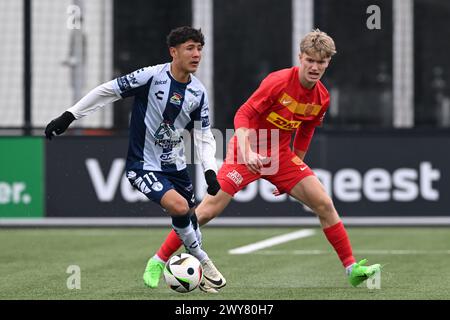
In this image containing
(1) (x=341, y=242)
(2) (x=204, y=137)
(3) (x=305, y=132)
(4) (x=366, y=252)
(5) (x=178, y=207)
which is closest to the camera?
(5) (x=178, y=207)

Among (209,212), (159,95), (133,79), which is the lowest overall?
(209,212)

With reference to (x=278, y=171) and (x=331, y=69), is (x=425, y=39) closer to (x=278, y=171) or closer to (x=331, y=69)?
(x=331, y=69)

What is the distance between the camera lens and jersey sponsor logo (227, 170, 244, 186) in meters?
10.1

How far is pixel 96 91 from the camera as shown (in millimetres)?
9516

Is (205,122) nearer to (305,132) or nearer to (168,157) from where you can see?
(168,157)

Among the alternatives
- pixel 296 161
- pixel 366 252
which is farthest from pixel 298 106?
pixel 366 252

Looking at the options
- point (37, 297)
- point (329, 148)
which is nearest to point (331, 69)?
point (329, 148)

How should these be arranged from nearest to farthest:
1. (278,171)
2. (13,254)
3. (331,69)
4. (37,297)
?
(37,297) → (278,171) → (13,254) → (331,69)

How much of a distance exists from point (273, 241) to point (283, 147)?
15.9 feet

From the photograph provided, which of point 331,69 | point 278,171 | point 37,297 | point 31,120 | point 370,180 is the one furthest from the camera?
point 331,69

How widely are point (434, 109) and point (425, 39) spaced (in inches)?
46.1

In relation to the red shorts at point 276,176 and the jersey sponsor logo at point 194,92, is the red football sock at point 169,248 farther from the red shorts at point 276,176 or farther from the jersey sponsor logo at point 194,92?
the jersey sponsor logo at point 194,92

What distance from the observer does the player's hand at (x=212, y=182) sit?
9.38 m

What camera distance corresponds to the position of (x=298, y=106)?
993 centimetres
